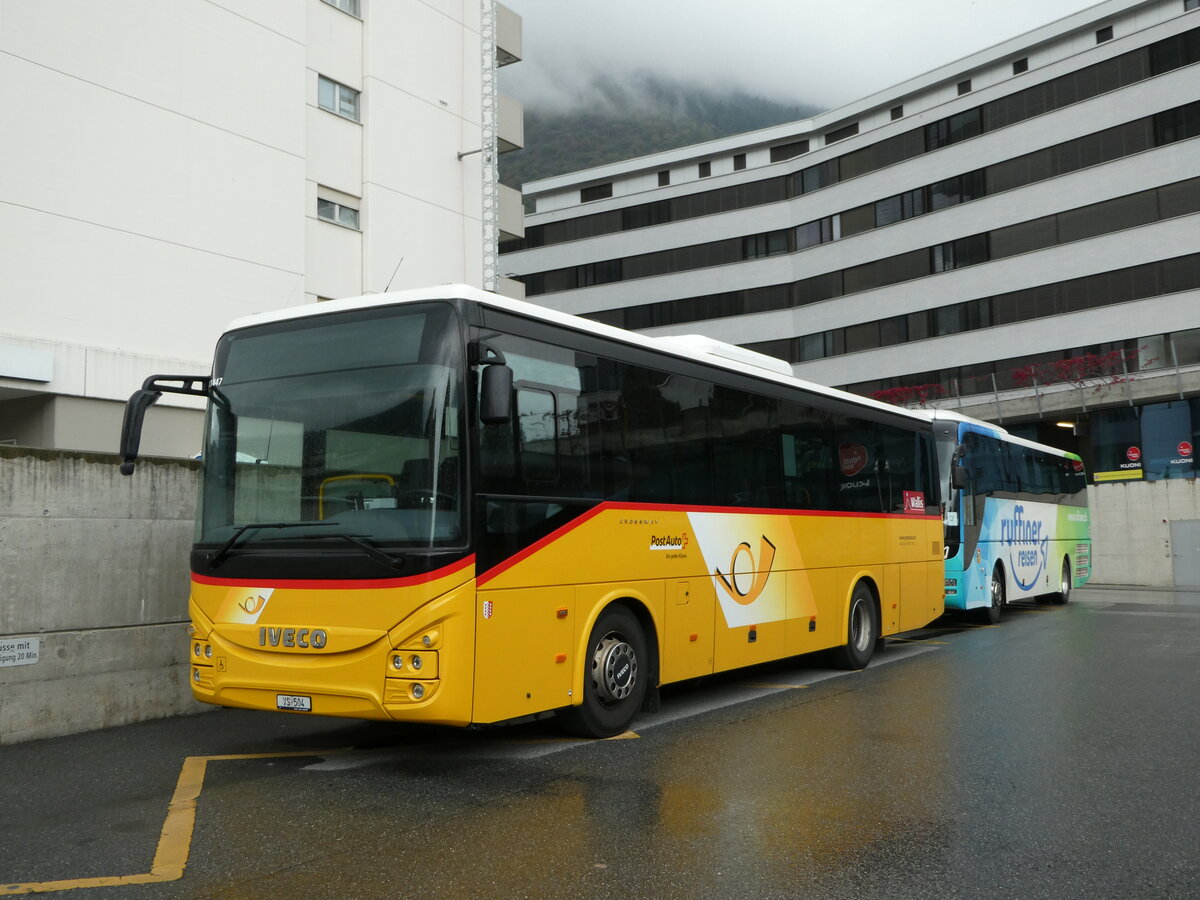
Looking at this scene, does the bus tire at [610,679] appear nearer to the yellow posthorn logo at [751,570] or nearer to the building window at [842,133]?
the yellow posthorn logo at [751,570]

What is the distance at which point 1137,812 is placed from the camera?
236 inches

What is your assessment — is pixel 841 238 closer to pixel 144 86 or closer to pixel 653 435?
pixel 144 86

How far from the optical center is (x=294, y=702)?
6.88 meters

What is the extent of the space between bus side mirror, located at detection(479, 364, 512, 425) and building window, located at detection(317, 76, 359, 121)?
18.6m

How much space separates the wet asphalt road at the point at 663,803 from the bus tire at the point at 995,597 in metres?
7.91

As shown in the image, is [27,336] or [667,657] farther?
[27,336]

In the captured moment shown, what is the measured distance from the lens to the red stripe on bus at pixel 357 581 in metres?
6.58

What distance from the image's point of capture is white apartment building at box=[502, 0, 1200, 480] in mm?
36531

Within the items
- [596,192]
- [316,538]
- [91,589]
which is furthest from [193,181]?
[596,192]

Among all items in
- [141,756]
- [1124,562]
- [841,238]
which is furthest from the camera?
[841,238]

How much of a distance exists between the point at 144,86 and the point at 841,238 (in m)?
Answer: 37.1

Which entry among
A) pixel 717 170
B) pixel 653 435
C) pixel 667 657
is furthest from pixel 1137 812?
pixel 717 170

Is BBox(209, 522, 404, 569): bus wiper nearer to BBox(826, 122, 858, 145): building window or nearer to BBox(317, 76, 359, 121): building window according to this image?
BBox(317, 76, 359, 121): building window

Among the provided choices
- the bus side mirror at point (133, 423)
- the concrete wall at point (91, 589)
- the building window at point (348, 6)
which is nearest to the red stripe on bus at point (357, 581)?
the bus side mirror at point (133, 423)
